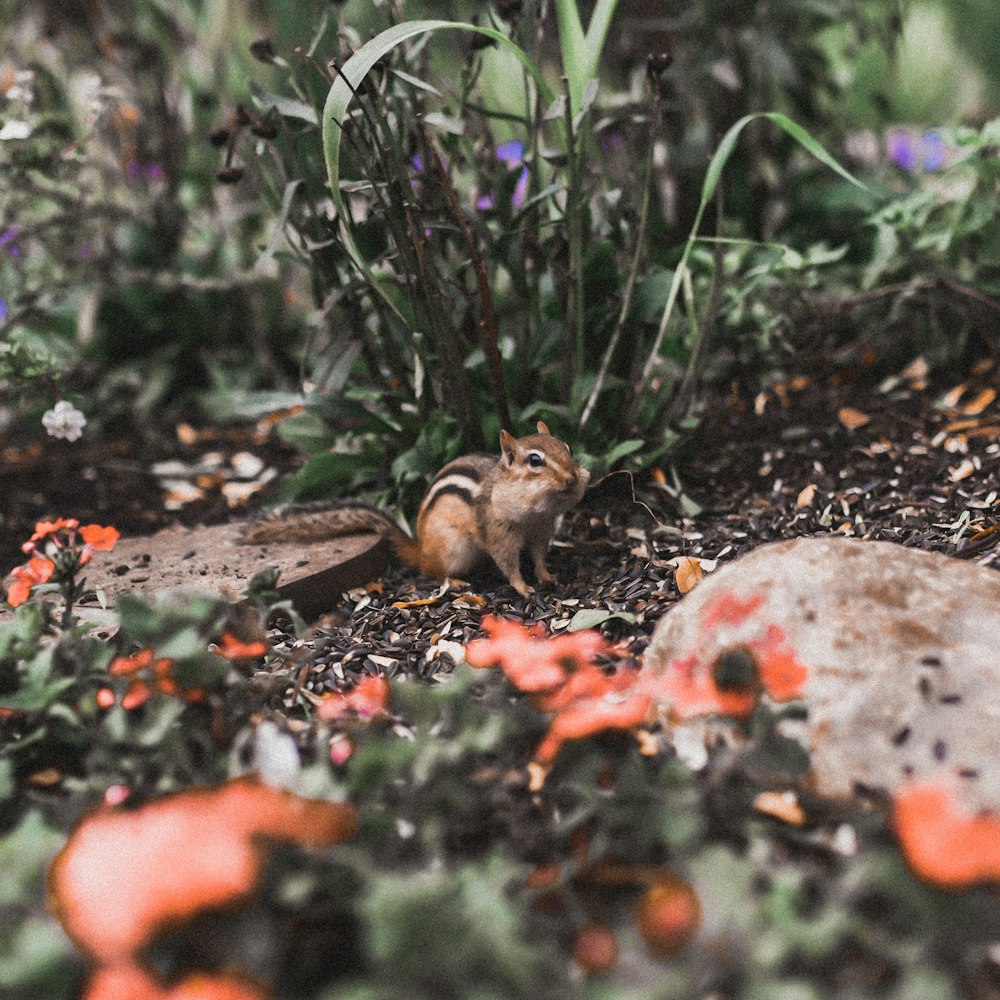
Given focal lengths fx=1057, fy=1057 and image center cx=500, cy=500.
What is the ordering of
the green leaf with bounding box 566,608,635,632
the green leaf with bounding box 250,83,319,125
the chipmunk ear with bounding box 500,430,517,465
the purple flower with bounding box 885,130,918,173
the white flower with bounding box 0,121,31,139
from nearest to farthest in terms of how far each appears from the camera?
the green leaf with bounding box 566,608,635,632 < the chipmunk ear with bounding box 500,430,517,465 < the green leaf with bounding box 250,83,319,125 < the white flower with bounding box 0,121,31,139 < the purple flower with bounding box 885,130,918,173

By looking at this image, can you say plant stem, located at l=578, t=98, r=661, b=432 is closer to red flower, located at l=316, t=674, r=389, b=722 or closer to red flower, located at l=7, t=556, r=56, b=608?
red flower, located at l=316, t=674, r=389, b=722

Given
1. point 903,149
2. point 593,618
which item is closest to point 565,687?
point 593,618

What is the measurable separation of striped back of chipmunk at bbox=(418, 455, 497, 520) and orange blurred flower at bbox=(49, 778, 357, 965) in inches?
60.6

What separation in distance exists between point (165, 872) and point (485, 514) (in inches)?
69.6

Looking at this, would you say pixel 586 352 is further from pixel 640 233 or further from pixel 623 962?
pixel 623 962

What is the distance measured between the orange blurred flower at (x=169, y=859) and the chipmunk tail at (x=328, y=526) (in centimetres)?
176

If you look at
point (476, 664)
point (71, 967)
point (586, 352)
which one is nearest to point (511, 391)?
point (586, 352)

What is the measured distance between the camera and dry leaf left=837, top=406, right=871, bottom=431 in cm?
376

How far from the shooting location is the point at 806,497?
129 inches

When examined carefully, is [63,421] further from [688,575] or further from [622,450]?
[688,575]

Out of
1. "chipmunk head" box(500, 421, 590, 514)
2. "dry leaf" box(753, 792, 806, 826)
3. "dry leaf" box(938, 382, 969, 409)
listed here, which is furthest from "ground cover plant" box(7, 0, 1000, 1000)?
"chipmunk head" box(500, 421, 590, 514)

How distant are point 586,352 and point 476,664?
191 cm

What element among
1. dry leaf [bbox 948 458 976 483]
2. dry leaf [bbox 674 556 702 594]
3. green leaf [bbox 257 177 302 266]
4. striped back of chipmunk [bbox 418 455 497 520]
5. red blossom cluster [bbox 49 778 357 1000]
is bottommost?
dry leaf [bbox 948 458 976 483]

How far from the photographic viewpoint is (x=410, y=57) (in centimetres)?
321
